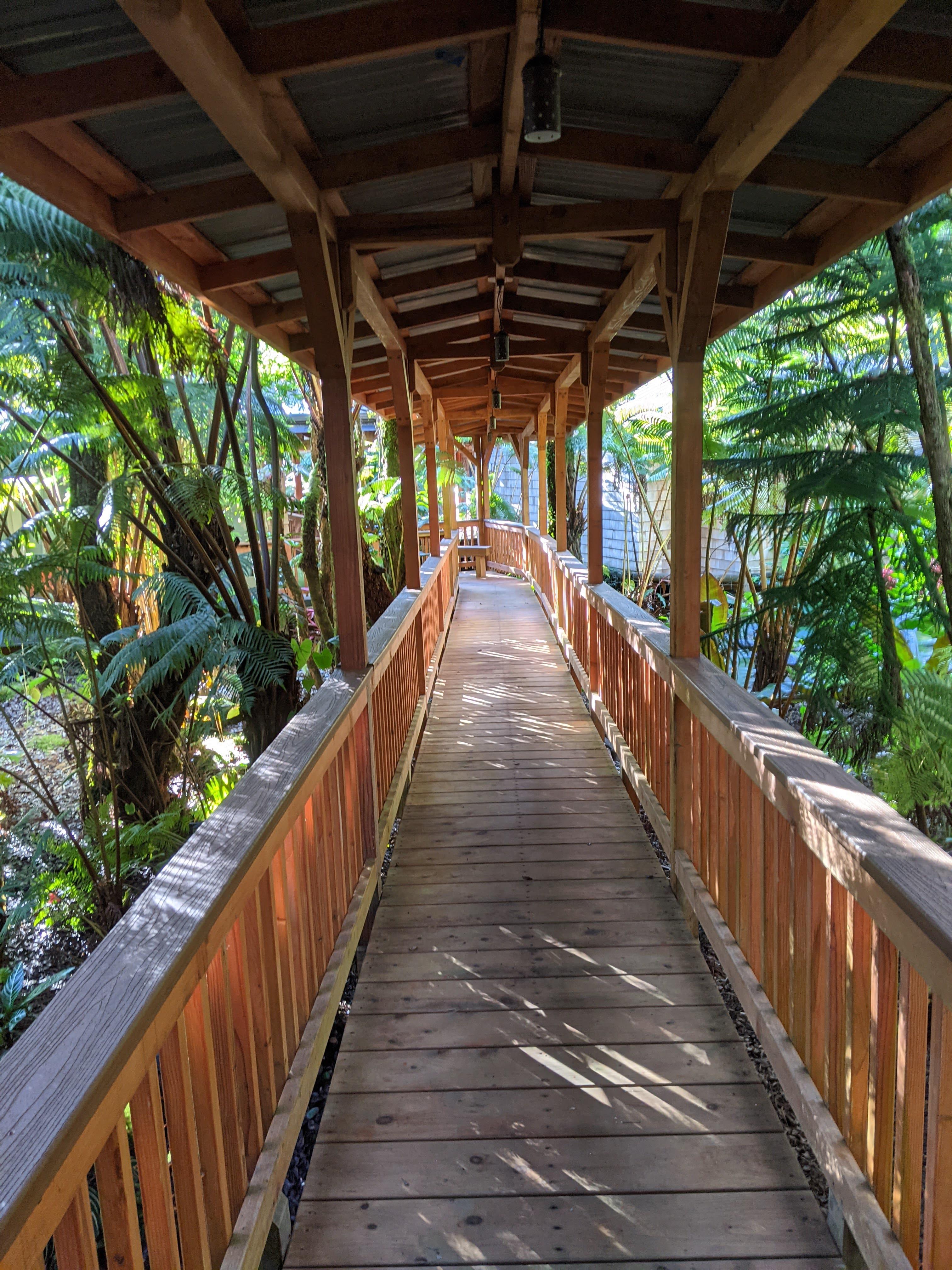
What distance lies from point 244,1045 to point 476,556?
16.4m

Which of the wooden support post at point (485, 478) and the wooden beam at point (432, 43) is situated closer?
the wooden beam at point (432, 43)

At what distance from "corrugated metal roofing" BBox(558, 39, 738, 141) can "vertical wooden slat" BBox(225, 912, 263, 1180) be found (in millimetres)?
2648

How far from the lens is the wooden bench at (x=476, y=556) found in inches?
699

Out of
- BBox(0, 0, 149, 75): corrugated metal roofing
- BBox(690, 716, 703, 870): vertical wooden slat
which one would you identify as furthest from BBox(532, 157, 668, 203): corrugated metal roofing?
BBox(690, 716, 703, 870): vertical wooden slat

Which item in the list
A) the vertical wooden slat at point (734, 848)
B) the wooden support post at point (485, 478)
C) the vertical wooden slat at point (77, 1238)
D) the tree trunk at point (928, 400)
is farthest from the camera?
the wooden support post at point (485, 478)

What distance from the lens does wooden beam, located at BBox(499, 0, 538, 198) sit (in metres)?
2.21

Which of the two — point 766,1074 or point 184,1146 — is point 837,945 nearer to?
point 184,1146

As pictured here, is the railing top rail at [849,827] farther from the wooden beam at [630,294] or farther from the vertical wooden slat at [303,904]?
the wooden beam at [630,294]

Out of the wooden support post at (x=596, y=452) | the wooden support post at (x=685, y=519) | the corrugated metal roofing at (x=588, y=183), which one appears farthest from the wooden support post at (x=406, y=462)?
the wooden support post at (x=685, y=519)

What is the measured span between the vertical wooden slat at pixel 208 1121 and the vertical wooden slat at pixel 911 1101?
1287 millimetres

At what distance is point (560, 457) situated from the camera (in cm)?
935

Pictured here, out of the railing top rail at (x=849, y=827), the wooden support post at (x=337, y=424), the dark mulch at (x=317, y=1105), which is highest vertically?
the wooden support post at (x=337, y=424)

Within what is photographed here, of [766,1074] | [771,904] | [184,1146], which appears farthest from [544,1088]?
[184,1146]

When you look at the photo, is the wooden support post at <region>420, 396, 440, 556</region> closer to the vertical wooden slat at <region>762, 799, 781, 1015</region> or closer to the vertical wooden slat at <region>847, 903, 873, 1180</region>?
the vertical wooden slat at <region>762, 799, 781, 1015</region>
